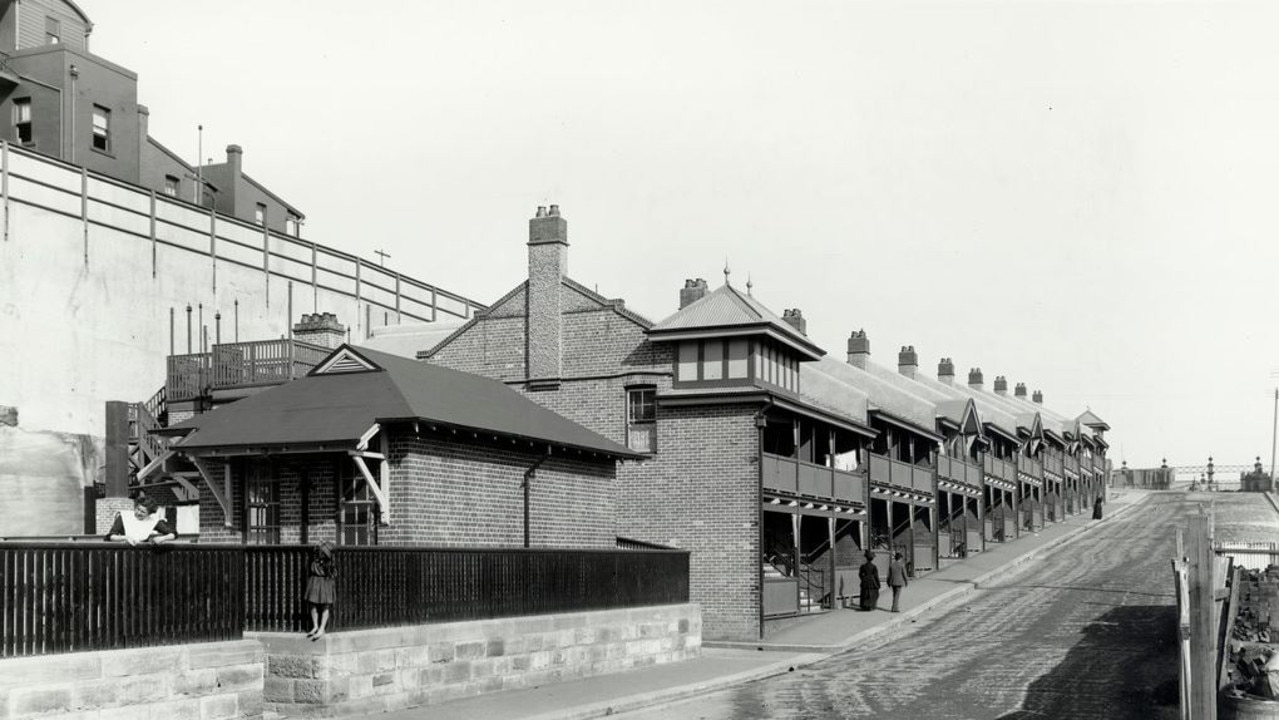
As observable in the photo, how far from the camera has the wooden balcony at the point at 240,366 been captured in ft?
123

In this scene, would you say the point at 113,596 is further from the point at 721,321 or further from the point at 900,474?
the point at 900,474

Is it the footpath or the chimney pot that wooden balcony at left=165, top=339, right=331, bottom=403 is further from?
the chimney pot

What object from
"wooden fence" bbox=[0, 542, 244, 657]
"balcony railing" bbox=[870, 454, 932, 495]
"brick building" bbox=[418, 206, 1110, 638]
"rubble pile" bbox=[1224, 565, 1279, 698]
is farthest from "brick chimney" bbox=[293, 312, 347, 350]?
"rubble pile" bbox=[1224, 565, 1279, 698]

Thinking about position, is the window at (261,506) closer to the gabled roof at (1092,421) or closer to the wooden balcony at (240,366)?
the wooden balcony at (240,366)

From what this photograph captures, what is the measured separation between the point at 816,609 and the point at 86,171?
84.2 feet

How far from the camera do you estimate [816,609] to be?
113 feet

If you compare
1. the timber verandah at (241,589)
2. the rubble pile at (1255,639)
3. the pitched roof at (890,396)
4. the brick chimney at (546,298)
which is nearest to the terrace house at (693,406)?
the brick chimney at (546,298)

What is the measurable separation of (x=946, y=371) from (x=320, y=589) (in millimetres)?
60027

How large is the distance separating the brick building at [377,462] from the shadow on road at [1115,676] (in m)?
9.60

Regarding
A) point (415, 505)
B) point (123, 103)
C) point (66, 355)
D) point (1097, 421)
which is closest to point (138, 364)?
point (66, 355)

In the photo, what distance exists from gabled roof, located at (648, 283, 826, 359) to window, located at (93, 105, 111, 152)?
24751 millimetres

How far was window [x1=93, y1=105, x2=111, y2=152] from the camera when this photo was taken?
47.5 metres

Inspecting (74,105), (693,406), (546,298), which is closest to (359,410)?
(693,406)

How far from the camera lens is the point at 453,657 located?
19234mm
